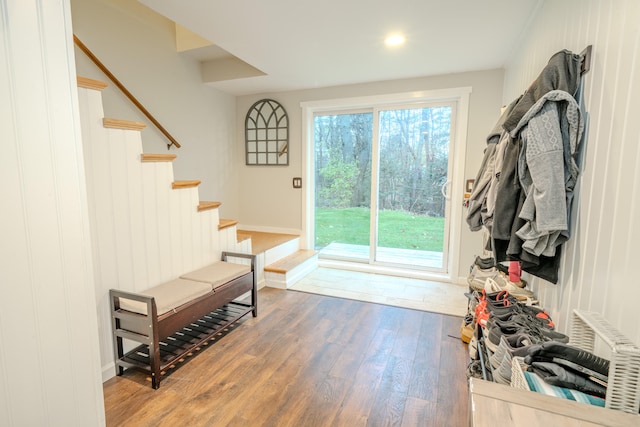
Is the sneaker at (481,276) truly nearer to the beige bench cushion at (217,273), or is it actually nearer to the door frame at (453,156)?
the door frame at (453,156)

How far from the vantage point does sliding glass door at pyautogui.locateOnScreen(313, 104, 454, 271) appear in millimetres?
3770

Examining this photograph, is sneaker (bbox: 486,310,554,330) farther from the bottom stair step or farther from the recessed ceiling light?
the bottom stair step

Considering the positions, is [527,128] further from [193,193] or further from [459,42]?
[193,193]

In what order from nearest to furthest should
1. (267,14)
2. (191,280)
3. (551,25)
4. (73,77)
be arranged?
1. (73,77)
2. (551,25)
3. (267,14)
4. (191,280)

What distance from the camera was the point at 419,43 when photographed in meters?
2.66

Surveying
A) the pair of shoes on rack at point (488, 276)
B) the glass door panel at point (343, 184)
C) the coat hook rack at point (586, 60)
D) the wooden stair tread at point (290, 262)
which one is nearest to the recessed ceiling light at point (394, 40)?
the glass door panel at point (343, 184)

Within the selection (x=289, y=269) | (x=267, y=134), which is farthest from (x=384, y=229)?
(x=267, y=134)

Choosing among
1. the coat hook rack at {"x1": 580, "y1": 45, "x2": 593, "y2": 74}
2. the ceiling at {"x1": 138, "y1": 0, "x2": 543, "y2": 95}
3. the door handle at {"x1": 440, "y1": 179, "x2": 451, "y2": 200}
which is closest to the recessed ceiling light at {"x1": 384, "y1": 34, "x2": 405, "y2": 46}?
the ceiling at {"x1": 138, "y1": 0, "x2": 543, "y2": 95}

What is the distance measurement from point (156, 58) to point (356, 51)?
2068 millimetres

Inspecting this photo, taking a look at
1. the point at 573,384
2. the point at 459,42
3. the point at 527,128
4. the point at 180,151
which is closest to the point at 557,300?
the point at 573,384

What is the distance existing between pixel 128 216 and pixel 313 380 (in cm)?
160

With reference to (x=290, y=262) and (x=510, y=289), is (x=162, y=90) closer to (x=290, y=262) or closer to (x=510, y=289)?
(x=290, y=262)

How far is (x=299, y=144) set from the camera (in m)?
4.31

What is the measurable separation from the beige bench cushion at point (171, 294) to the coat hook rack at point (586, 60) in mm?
2439
